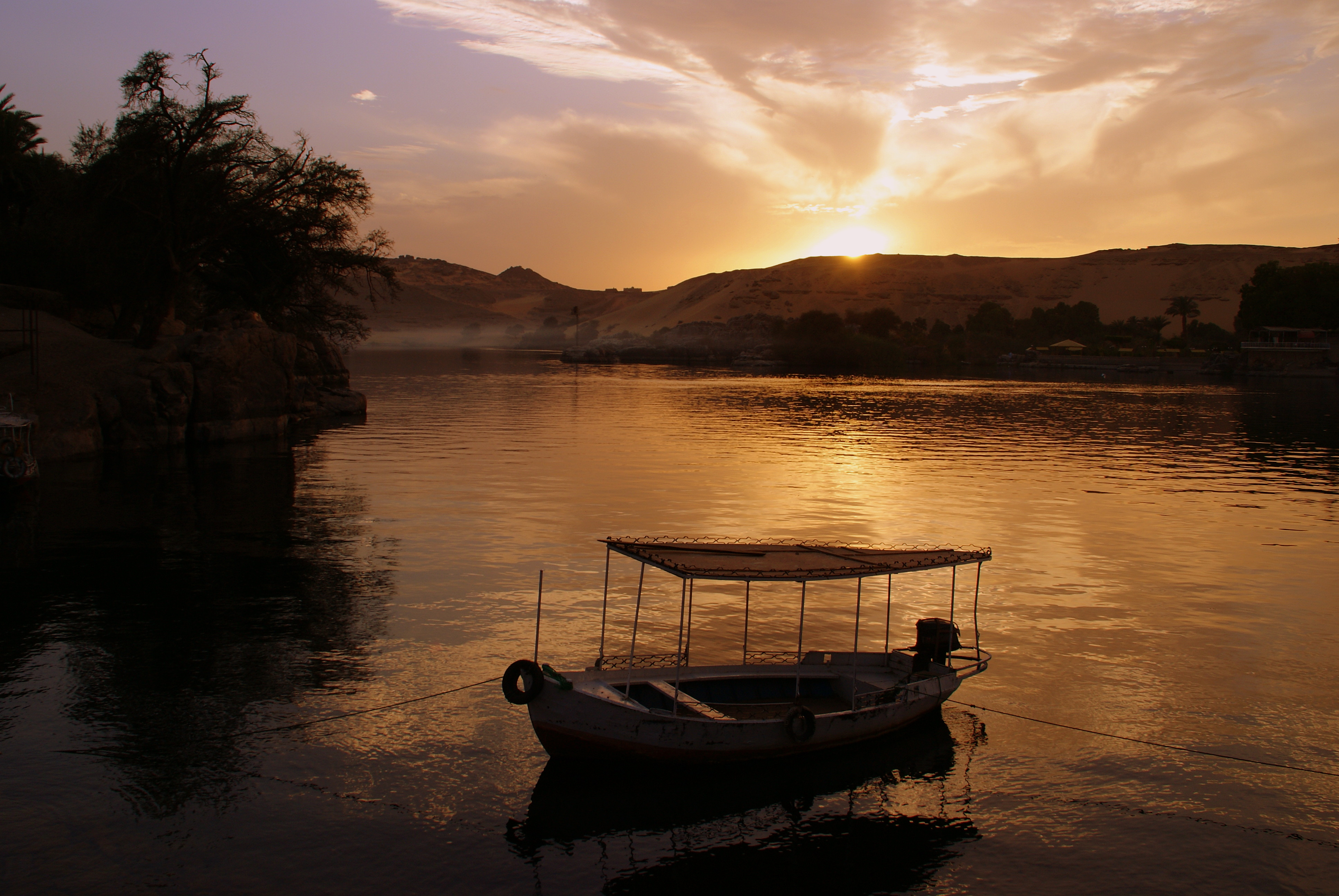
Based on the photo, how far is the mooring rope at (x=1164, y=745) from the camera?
13500 millimetres

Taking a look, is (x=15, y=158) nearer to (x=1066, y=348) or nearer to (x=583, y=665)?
(x=583, y=665)

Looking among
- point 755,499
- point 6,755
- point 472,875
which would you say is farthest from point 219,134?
point 472,875

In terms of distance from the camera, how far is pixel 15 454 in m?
29.2

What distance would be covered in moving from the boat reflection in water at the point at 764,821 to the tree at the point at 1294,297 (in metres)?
150

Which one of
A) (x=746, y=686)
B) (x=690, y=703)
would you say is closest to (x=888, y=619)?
(x=746, y=686)

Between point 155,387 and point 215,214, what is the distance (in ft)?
35.4

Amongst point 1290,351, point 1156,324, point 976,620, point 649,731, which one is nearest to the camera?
point 649,731

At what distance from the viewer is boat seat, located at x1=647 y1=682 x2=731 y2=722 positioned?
13.0 m

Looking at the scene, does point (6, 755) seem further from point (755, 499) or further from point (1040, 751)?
point (755, 499)

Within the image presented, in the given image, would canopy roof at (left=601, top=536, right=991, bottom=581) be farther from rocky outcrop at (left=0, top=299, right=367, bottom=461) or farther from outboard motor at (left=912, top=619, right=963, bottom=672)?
rocky outcrop at (left=0, top=299, right=367, bottom=461)

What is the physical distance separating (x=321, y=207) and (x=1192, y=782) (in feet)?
161

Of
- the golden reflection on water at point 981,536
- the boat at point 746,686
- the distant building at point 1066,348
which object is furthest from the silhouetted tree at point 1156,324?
the boat at point 746,686

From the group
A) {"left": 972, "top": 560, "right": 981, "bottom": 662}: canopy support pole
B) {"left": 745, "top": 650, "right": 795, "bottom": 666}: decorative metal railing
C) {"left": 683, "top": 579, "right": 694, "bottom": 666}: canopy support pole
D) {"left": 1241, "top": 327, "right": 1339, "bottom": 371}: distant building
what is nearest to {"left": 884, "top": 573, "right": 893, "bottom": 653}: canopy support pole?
{"left": 972, "top": 560, "right": 981, "bottom": 662}: canopy support pole

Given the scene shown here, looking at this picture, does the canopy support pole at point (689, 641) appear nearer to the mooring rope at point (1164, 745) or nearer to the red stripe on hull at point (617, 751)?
the red stripe on hull at point (617, 751)
